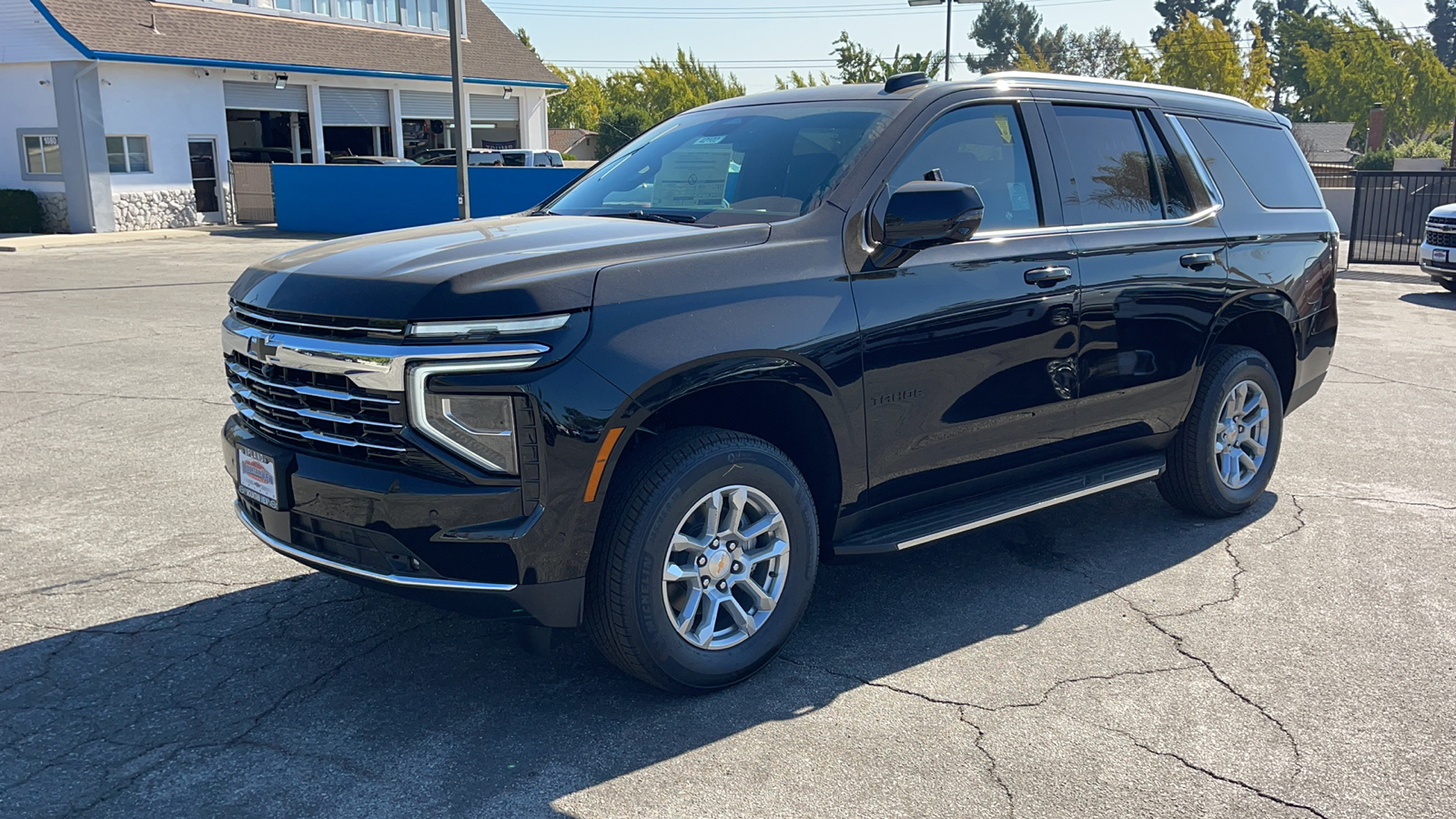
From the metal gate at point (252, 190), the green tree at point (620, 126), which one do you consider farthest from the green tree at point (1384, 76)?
the metal gate at point (252, 190)

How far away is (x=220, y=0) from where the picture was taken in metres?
31.5

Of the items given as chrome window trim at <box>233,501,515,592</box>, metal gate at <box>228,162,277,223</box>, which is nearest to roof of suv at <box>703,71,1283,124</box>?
chrome window trim at <box>233,501,515,592</box>

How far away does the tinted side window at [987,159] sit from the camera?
4.49m

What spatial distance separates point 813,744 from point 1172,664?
144cm

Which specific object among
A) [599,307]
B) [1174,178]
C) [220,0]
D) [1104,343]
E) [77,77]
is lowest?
[1104,343]

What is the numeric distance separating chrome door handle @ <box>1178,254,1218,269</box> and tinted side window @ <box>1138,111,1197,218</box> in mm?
205

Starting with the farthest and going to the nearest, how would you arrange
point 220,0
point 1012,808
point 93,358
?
point 220,0, point 93,358, point 1012,808

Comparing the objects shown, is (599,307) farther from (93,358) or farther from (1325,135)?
(1325,135)

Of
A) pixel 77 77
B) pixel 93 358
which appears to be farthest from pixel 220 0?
pixel 93 358

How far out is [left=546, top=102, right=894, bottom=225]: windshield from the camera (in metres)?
4.34

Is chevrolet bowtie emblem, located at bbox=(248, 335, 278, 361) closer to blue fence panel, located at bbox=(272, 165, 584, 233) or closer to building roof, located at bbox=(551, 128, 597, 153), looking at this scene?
blue fence panel, located at bbox=(272, 165, 584, 233)

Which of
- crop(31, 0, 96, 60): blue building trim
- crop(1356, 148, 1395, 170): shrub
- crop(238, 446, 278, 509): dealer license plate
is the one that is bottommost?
crop(238, 446, 278, 509): dealer license plate

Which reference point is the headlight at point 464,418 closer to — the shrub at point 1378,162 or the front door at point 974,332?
the front door at point 974,332

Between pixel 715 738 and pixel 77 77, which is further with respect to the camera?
pixel 77 77
